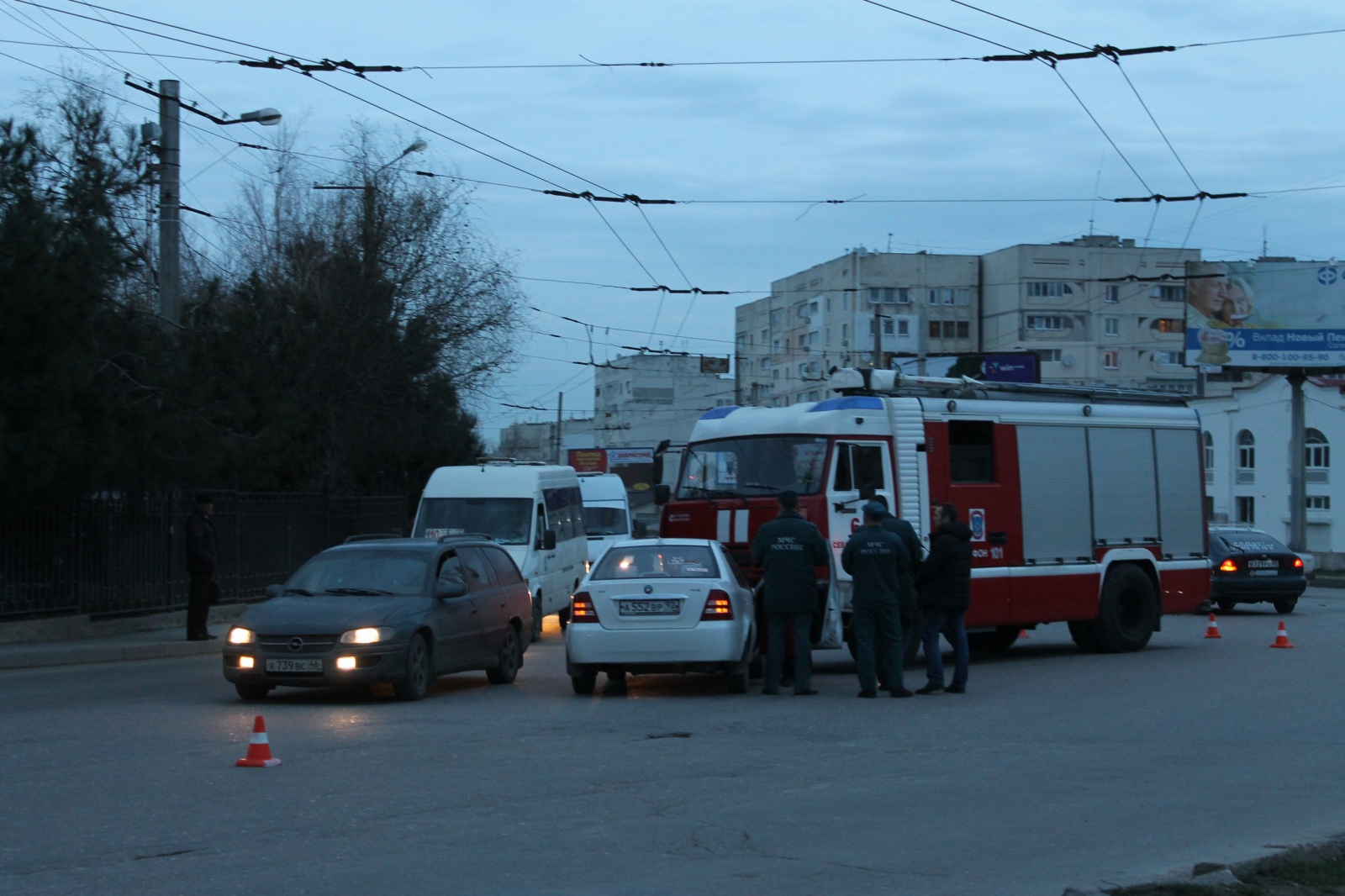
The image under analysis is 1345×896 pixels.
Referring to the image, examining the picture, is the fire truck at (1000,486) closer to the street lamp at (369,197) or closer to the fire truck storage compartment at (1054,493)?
the fire truck storage compartment at (1054,493)

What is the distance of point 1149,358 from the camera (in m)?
88.6

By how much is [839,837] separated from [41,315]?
15.0 metres

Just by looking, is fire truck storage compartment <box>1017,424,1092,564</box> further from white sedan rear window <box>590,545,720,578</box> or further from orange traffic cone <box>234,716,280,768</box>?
orange traffic cone <box>234,716,280,768</box>

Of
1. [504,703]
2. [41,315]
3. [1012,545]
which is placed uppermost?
[41,315]

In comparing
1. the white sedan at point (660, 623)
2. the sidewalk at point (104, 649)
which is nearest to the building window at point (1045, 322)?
the sidewalk at point (104, 649)

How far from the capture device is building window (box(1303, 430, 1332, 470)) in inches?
2579

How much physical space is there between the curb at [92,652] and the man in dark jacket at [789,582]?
31.3 feet

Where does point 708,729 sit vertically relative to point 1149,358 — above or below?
below

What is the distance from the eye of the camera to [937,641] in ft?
46.1

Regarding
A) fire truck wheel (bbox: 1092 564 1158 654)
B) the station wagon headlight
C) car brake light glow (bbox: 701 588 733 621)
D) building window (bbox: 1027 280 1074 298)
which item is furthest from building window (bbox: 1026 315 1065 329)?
the station wagon headlight

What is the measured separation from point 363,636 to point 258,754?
3522mm

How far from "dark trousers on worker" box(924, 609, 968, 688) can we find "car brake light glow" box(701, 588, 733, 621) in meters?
1.95

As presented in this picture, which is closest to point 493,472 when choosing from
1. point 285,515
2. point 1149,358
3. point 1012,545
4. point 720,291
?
point 285,515

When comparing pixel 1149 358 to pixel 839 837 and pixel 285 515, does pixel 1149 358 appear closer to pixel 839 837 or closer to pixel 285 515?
pixel 285 515
